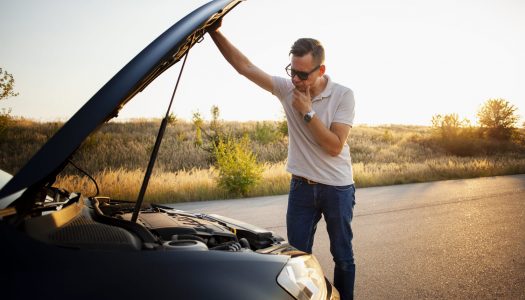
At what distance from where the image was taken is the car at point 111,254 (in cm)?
127

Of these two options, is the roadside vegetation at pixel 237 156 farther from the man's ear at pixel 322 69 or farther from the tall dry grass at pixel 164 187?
the man's ear at pixel 322 69

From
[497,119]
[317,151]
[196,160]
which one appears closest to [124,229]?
[317,151]

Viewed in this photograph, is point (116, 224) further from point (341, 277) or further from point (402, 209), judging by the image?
point (402, 209)

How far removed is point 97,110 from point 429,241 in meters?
6.05

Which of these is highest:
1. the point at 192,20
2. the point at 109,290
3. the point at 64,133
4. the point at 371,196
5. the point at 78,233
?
the point at 192,20

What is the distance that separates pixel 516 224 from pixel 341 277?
19.4 ft

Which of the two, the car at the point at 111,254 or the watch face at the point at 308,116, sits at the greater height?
the watch face at the point at 308,116

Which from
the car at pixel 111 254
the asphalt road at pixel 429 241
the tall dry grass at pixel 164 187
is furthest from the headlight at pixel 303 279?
the tall dry grass at pixel 164 187

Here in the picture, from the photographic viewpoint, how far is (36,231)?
4.96 feet

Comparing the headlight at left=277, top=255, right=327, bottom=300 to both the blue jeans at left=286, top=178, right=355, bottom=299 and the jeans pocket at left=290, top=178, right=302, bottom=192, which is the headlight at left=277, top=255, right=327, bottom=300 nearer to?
the blue jeans at left=286, top=178, right=355, bottom=299

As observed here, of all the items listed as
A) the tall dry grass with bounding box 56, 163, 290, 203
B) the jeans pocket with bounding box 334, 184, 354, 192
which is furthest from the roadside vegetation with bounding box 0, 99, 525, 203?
the jeans pocket with bounding box 334, 184, 354, 192

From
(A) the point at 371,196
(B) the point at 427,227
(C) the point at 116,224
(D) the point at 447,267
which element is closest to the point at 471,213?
(B) the point at 427,227

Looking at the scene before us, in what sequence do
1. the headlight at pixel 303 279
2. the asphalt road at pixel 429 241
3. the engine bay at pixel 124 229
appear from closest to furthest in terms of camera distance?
the engine bay at pixel 124 229
the headlight at pixel 303 279
the asphalt road at pixel 429 241

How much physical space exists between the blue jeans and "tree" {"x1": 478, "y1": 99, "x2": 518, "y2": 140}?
39487mm
